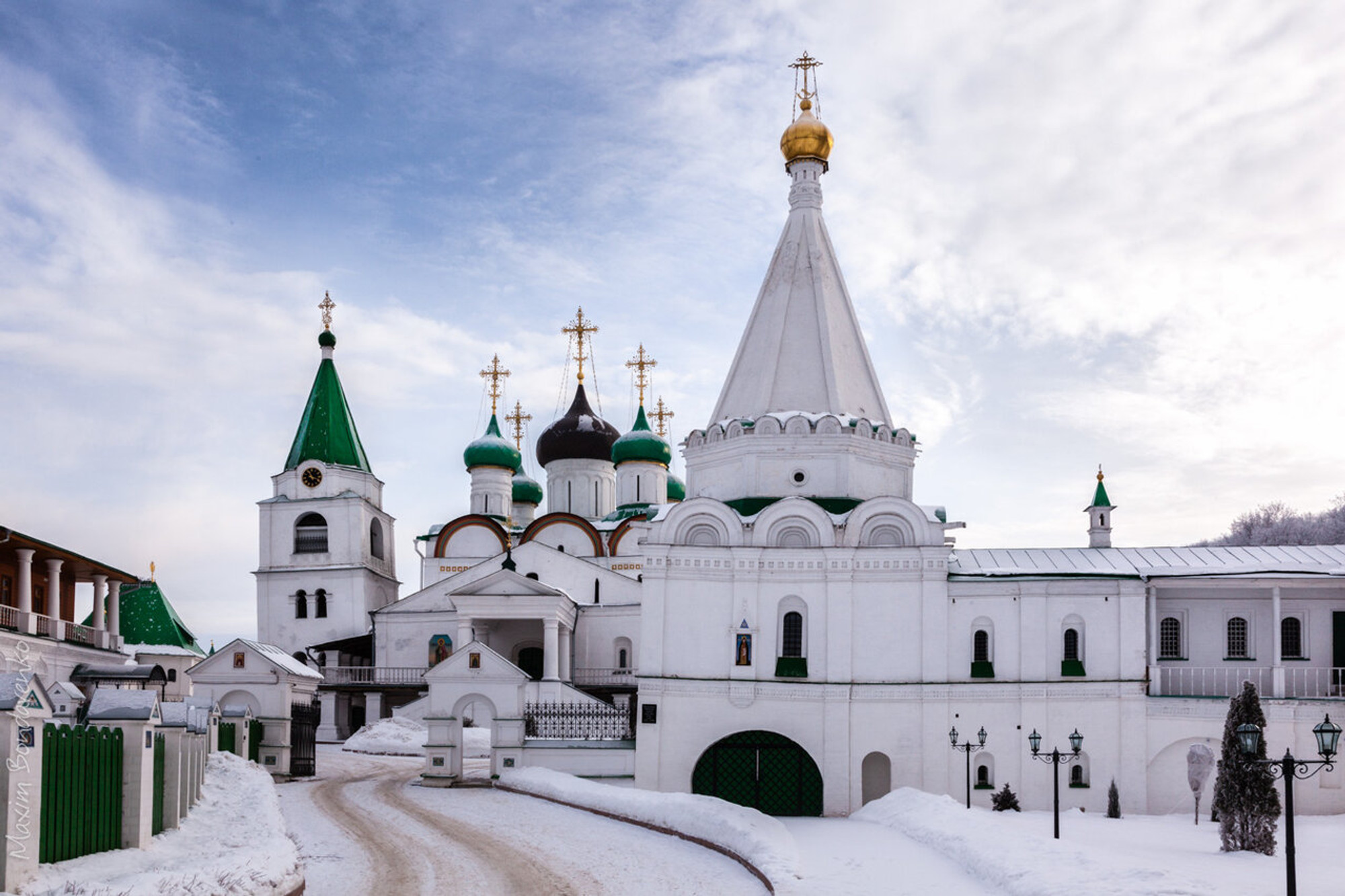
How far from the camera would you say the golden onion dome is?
28797 millimetres

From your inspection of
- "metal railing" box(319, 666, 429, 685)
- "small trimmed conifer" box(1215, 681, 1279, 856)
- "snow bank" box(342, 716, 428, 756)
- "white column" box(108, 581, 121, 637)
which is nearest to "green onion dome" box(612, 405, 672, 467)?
"metal railing" box(319, 666, 429, 685)

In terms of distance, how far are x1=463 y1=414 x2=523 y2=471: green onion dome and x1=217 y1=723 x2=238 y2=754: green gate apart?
23.8 meters

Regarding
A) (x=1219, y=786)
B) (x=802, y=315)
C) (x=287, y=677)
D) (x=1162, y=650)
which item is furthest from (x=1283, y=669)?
(x=287, y=677)

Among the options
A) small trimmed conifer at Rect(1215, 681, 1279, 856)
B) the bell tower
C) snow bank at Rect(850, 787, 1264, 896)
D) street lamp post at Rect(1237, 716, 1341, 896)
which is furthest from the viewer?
the bell tower

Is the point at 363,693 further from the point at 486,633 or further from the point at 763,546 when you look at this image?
the point at 763,546

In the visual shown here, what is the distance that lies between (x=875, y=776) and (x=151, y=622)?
17.6 meters

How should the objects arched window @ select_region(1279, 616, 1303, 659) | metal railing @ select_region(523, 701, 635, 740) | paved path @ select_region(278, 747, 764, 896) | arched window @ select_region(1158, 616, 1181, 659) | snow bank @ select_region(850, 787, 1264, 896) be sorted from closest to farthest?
snow bank @ select_region(850, 787, 1264, 896)
paved path @ select_region(278, 747, 764, 896)
metal railing @ select_region(523, 701, 635, 740)
arched window @ select_region(1279, 616, 1303, 659)
arched window @ select_region(1158, 616, 1181, 659)

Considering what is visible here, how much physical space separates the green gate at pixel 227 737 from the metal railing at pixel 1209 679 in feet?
56.1

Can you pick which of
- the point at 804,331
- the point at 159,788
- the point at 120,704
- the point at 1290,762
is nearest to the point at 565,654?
the point at 804,331

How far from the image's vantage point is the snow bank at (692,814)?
15.5m

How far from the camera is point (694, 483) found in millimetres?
27750

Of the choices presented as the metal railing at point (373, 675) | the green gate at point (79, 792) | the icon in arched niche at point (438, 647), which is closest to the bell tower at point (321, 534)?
the metal railing at point (373, 675)

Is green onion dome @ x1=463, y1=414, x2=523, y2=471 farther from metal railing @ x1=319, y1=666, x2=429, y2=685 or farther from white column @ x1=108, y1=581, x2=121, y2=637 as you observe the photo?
white column @ x1=108, y1=581, x2=121, y2=637

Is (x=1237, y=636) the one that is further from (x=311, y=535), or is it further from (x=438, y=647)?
(x=311, y=535)
